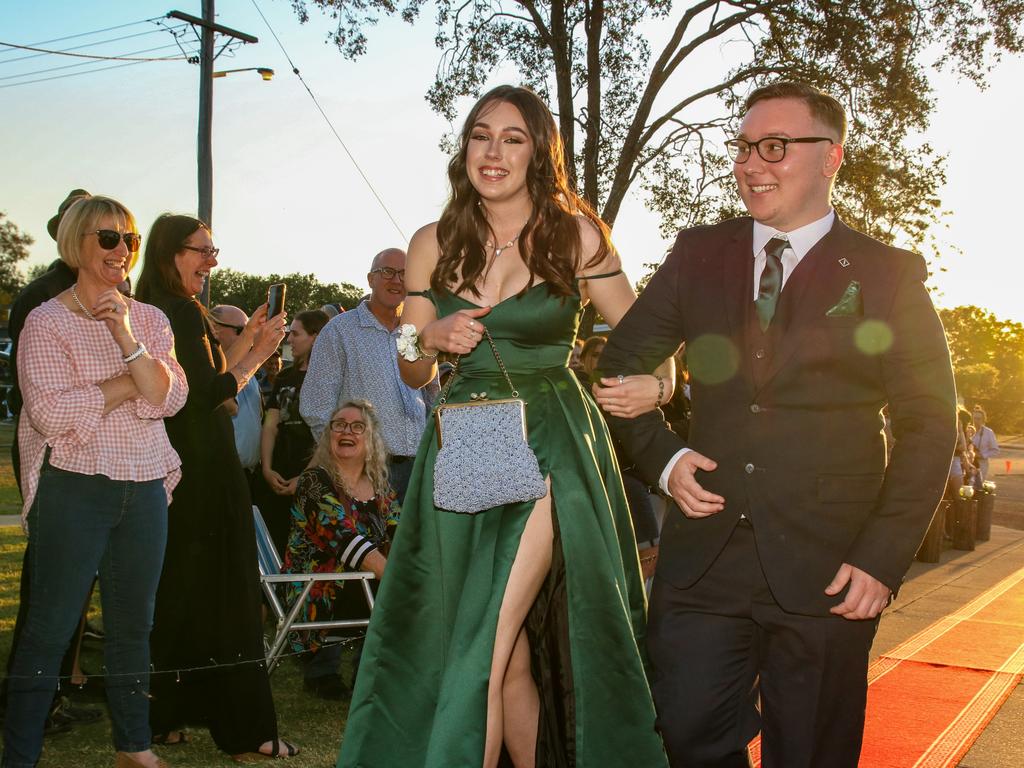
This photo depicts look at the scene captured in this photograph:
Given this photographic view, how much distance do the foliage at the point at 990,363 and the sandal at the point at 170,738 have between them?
67.3m

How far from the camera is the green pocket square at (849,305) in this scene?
2.97 meters

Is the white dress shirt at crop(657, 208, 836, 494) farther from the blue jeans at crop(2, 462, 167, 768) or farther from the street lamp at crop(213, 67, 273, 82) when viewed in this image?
the street lamp at crop(213, 67, 273, 82)

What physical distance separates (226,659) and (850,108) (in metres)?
16.4

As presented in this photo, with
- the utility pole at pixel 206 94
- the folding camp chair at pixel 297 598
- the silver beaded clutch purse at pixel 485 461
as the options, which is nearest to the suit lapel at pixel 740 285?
the silver beaded clutch purse at pixel 485 461

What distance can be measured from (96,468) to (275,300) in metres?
1.46

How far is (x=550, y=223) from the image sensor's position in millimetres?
3945

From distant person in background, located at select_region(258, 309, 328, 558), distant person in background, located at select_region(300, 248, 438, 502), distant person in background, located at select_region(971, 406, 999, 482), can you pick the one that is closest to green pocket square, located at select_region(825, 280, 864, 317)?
distant person in background, located at select_region(300, 248, 438, 502)

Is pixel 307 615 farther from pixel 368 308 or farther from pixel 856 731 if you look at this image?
pixel 856 731

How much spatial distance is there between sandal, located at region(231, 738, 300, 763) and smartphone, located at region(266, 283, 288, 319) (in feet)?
6.43

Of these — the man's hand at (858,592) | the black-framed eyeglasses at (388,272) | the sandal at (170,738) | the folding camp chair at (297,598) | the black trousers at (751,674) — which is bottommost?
the sandal at (170,738)

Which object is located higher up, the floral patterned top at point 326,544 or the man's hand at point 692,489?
the man's hand at point 692,489

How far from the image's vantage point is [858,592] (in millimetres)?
2875

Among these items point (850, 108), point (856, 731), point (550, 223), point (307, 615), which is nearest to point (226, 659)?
point (307, 615)

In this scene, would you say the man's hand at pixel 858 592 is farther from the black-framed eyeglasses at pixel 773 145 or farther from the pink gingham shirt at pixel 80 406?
the pink gingham shirt at pixel 80 406
